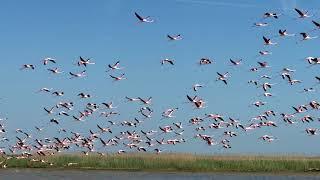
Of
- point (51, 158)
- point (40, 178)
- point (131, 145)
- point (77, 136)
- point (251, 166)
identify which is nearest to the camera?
point (40, 178)

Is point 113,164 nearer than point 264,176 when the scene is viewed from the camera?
No

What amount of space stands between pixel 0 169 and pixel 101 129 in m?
14.4

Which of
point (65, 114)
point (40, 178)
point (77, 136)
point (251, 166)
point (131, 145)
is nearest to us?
point (65, 114)

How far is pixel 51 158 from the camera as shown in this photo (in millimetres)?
71125

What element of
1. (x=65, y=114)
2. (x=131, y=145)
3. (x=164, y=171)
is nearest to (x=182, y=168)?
(x=164, y=171)

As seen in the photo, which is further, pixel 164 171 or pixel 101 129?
pixel 164 171

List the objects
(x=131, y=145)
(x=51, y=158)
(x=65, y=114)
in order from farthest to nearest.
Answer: (x=51, y=158) → (x=131, y=145) → (x=65, y=114)

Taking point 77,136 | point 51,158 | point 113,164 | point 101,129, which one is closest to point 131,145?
point 101,129

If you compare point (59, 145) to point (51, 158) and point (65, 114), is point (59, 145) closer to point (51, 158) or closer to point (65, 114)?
point (51, 158)

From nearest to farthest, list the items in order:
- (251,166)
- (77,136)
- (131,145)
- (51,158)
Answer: (131,145)
(77,136)
(251,166)
(51,158)

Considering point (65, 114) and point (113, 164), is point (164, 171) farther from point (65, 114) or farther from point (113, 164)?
point (65, 114)

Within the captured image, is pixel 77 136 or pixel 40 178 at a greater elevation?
pixel 77 136

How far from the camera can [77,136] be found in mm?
61500

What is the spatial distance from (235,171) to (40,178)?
71.3 feet
